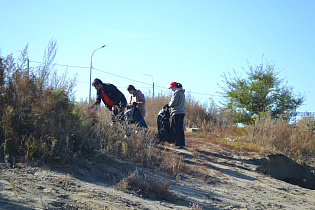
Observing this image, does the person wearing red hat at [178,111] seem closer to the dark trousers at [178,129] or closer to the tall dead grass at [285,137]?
the dark trousers at [178,129]

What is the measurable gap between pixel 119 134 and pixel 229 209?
3511 mm

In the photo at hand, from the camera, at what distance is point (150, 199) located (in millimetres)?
5965

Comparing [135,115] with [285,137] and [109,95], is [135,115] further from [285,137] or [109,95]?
Answer: [285,137]

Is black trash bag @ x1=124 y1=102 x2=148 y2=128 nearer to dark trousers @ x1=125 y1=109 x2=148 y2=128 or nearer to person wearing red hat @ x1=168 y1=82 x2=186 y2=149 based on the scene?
dark trousers @ x1=125 y1=109 x2=148 y2=128

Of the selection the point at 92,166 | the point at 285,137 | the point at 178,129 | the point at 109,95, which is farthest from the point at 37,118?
the point at 285,137

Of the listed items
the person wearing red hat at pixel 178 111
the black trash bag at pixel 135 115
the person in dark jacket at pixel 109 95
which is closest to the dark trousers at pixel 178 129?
the person wearing red hat at pixel 178 111

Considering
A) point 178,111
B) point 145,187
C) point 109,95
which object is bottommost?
point 145,187

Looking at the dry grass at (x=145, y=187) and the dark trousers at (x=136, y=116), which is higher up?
the dark trousers at (x=136, y=116)

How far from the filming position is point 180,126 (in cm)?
1058

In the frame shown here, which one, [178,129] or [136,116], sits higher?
[136,116]

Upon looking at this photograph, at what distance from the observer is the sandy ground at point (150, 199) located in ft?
15.9

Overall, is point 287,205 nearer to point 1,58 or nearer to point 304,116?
point 1,58

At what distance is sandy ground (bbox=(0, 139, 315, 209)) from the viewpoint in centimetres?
483

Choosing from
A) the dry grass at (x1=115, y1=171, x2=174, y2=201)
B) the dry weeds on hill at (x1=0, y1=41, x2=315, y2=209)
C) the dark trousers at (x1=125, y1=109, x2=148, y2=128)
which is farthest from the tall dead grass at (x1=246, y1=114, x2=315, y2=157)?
the dry grass at (x1=115, y1=171, x2=174, y2=201)
